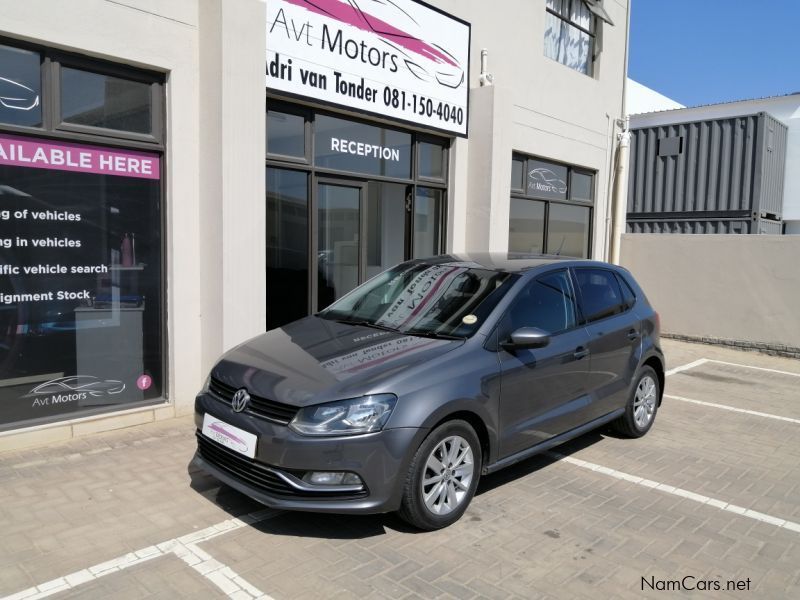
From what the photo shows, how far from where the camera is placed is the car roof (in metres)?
4.79

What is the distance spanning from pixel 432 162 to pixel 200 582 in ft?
23.1

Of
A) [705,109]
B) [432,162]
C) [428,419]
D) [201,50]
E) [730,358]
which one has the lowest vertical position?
[730,358]

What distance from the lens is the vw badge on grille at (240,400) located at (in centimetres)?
367

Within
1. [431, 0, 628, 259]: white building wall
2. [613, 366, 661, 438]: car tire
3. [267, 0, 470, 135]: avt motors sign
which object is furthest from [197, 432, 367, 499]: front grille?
[431, 0, 628, 259]: white building wall

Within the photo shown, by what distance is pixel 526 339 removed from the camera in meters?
4.05

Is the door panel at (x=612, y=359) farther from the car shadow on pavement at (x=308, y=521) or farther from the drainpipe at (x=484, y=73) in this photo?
the drainpipe at (x=484, y=73)

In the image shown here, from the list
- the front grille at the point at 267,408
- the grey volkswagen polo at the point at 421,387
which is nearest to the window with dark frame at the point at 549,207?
the grey volkswagen polo at the point at 421,387

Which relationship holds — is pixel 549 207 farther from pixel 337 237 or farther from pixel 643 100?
pixel 643 100

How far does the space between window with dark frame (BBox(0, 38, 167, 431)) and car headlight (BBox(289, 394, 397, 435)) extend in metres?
3.03

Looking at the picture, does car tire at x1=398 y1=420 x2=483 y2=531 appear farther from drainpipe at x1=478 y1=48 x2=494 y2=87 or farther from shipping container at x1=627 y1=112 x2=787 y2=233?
shipping container at x1=627 y1=112 x2=787 y2=233

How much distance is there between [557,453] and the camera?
5305 millimetres

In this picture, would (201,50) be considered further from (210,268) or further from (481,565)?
(481,565)

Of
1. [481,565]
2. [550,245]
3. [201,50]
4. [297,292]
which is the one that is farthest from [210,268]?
[550,245]

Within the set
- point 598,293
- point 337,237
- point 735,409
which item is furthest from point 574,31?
point 598,293
